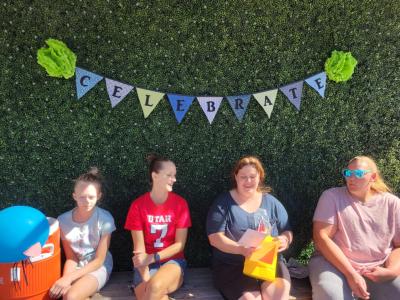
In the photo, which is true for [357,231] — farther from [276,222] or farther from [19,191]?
[19,191]

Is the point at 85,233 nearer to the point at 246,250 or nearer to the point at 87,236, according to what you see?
the point at 87,236

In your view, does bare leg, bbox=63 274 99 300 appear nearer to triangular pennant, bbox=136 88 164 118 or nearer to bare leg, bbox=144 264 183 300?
bare leg, bbox=144 264 183 300

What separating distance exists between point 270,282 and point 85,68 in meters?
2.28

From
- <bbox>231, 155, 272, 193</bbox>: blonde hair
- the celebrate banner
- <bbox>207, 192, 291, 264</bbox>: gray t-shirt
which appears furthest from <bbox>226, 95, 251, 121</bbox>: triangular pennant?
<bbox>207, 192, 291, 264</bbox>: gray t-shirt

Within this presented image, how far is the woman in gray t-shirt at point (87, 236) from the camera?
9.96ft

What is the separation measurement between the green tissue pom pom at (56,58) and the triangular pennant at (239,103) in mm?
1369

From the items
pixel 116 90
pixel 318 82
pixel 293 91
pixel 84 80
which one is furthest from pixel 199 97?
pixel 318 82

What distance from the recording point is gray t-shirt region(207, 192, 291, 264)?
3.15 metres

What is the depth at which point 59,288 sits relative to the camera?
2.86 meters

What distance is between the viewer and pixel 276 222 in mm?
3258

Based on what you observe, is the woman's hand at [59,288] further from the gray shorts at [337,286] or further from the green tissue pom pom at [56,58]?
the gray shorts at [337,286]

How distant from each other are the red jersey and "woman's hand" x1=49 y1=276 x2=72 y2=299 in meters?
0.61

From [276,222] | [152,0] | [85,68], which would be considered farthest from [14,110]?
[276,222]

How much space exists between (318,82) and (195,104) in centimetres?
114
